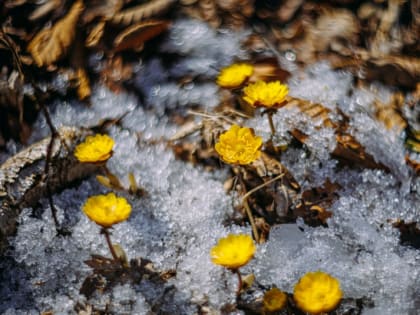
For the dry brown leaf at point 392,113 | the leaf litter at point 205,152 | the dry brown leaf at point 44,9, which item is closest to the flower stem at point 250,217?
the leaf litter at point 205,152

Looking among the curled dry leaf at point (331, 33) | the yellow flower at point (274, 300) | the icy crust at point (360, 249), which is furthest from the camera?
the curled dry leaf at point (331, 33)

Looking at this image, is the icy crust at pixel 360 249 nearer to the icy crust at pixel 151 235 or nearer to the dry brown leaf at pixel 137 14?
the icy crust at pixel 151 235

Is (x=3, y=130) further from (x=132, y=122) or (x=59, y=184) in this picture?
(x=132, y=122)

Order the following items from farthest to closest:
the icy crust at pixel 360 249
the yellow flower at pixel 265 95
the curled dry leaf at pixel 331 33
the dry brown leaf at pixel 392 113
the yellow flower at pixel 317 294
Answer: the curled dry leaf at pixel 331 33 < the dry brown leaf at pixel 392 113 < the yellow flower at pixel 265 95 < the icy crust at pixel 360 249 < the yellow flower at pixel 317 294

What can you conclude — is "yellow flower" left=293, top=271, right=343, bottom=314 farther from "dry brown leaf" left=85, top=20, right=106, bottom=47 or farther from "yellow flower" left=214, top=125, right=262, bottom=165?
"dry brown leaf" left=85, top=20, right=106, bottom=47

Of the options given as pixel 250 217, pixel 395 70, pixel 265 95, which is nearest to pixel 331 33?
pixel 395 70

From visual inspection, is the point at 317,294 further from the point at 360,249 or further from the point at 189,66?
the point at 189,66

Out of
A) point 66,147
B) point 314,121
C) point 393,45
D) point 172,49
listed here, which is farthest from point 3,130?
point 393,45
